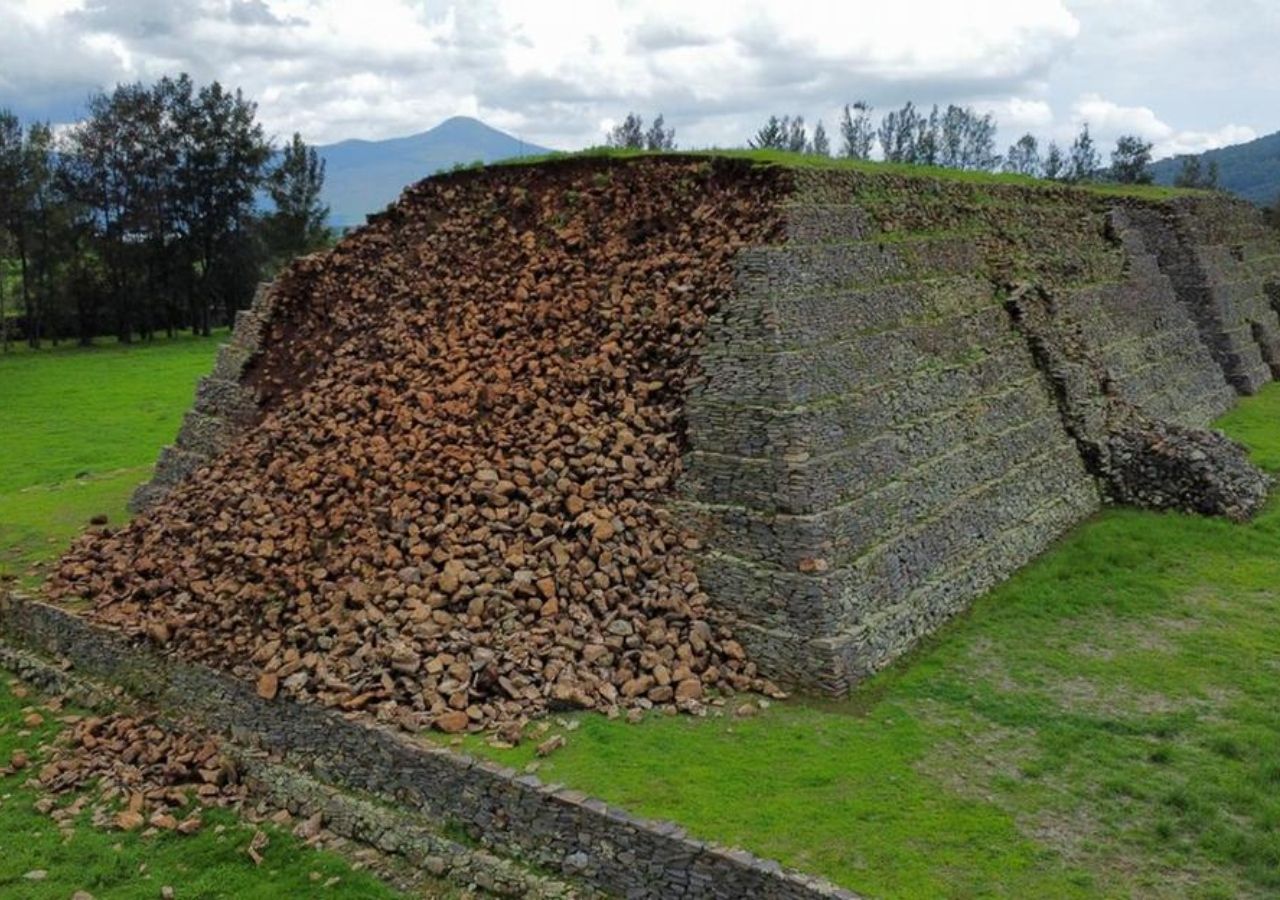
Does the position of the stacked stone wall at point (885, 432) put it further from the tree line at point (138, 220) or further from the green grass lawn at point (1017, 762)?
the tree line at point (138, 220)

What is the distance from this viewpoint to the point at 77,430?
118 ft

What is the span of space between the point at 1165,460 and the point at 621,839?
49.5ft

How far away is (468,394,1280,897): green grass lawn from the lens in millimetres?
10023

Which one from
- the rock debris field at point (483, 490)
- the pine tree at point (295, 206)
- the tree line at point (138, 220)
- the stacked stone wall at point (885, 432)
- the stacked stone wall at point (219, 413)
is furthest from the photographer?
the pine tree at point (295, 206)

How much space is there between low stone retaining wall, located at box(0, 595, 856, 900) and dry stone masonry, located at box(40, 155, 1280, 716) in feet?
1.48

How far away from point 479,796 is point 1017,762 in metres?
6.04

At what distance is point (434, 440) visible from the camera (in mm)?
16125

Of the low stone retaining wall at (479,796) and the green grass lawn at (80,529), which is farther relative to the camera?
the green grass lawn at (80,529)

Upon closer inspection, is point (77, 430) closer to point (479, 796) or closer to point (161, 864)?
point (161, 864)

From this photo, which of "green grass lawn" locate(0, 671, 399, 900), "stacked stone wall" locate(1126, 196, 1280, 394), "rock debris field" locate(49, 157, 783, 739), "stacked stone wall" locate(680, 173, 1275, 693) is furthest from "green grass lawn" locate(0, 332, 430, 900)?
"stacked stone wall" locate(1126, 196, 1280, 394)

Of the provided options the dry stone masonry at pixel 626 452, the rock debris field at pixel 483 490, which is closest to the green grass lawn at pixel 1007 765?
the dry stone masonry at pixel 626 452

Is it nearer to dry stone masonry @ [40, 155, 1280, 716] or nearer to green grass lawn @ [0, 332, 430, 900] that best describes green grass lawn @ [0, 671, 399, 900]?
green grass lawn @ [0, 332, 430, 900]

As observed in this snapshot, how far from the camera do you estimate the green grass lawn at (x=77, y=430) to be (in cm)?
2222

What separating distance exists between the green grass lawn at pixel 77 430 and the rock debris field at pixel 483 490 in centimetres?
393
